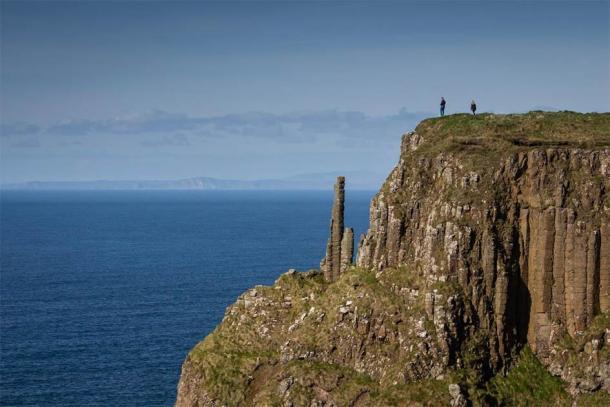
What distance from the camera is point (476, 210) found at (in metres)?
71.2

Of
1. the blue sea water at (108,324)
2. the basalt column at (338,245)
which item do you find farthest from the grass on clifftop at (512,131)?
the blue sea water at (108,324)

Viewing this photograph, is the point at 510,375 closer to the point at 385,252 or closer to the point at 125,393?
the point at 385,252

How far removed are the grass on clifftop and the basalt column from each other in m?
9.13

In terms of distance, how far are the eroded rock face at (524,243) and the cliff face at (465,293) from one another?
93 millimetres

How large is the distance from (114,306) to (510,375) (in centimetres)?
9013

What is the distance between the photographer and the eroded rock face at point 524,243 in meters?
70.1

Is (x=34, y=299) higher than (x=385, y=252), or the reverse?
(x=385, y=252)

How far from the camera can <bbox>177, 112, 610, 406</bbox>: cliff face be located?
6938 centimetres

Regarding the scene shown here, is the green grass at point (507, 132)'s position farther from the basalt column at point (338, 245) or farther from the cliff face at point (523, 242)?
the basalt column at point (338, 245)

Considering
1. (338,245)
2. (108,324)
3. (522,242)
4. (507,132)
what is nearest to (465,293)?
(522,242)

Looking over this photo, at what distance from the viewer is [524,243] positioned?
71812 mm

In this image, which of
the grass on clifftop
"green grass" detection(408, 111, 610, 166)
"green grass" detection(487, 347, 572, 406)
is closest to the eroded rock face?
"green grass" detection(487, 347, 572, 406)

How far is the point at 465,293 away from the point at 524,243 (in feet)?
20.6

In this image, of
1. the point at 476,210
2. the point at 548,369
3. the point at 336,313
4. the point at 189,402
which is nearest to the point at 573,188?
the point at 476,210
